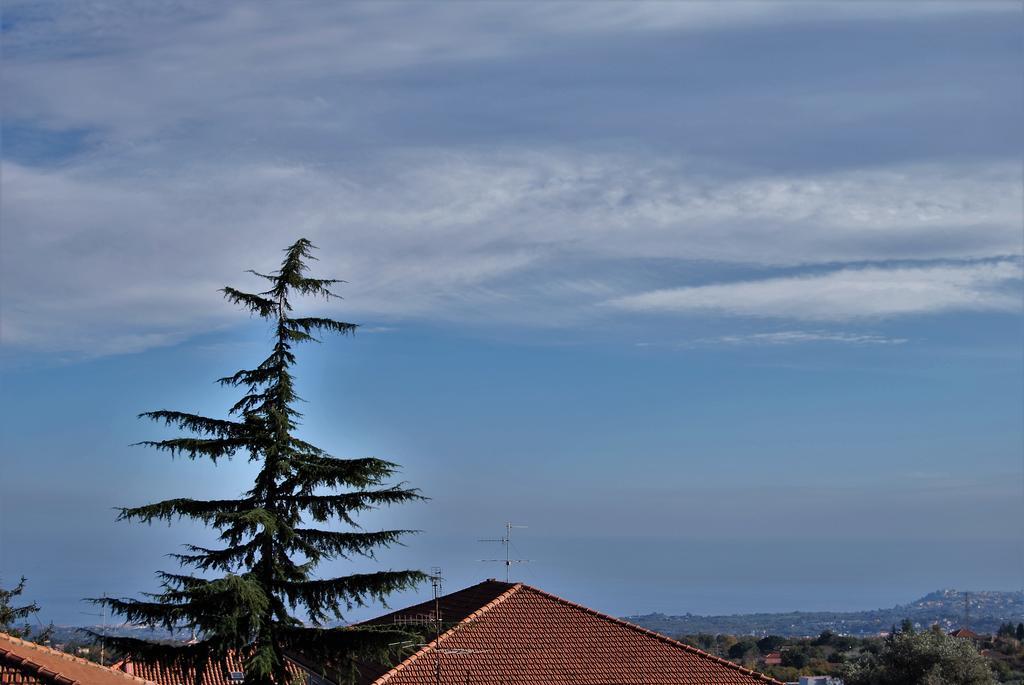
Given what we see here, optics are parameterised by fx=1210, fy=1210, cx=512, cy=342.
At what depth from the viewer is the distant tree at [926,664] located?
45625 mm

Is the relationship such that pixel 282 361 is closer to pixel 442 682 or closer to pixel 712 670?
pixel 442 682

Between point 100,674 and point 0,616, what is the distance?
15.6 metres

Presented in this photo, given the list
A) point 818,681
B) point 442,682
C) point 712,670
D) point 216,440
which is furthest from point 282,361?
point 818,681

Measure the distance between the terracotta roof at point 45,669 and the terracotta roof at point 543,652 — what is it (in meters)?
8.16

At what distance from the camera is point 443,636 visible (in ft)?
102

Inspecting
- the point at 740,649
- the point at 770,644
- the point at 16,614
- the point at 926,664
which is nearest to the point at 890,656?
the point at 926,664

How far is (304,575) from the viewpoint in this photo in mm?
19453

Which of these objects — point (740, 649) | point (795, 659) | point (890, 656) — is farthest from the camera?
point (740, 649)

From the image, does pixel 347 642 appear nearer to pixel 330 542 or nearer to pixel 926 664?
pixel 330 542

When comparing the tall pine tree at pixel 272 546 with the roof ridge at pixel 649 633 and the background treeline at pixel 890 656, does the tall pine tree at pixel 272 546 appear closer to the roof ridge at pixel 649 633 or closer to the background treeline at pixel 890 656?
the roof ridge at pixel 649 633

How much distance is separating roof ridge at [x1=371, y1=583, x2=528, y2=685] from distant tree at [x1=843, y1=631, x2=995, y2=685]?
20.0 m

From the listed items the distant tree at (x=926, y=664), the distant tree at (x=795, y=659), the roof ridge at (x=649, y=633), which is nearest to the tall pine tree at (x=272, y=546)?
the roof ridge at (x=649, y=633)

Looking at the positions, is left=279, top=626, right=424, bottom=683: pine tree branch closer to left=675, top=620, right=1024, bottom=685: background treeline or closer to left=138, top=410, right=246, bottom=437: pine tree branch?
left=138, top=410, right=246, bottom=437: pine tree branch

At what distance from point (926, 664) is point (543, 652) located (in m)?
22.4
